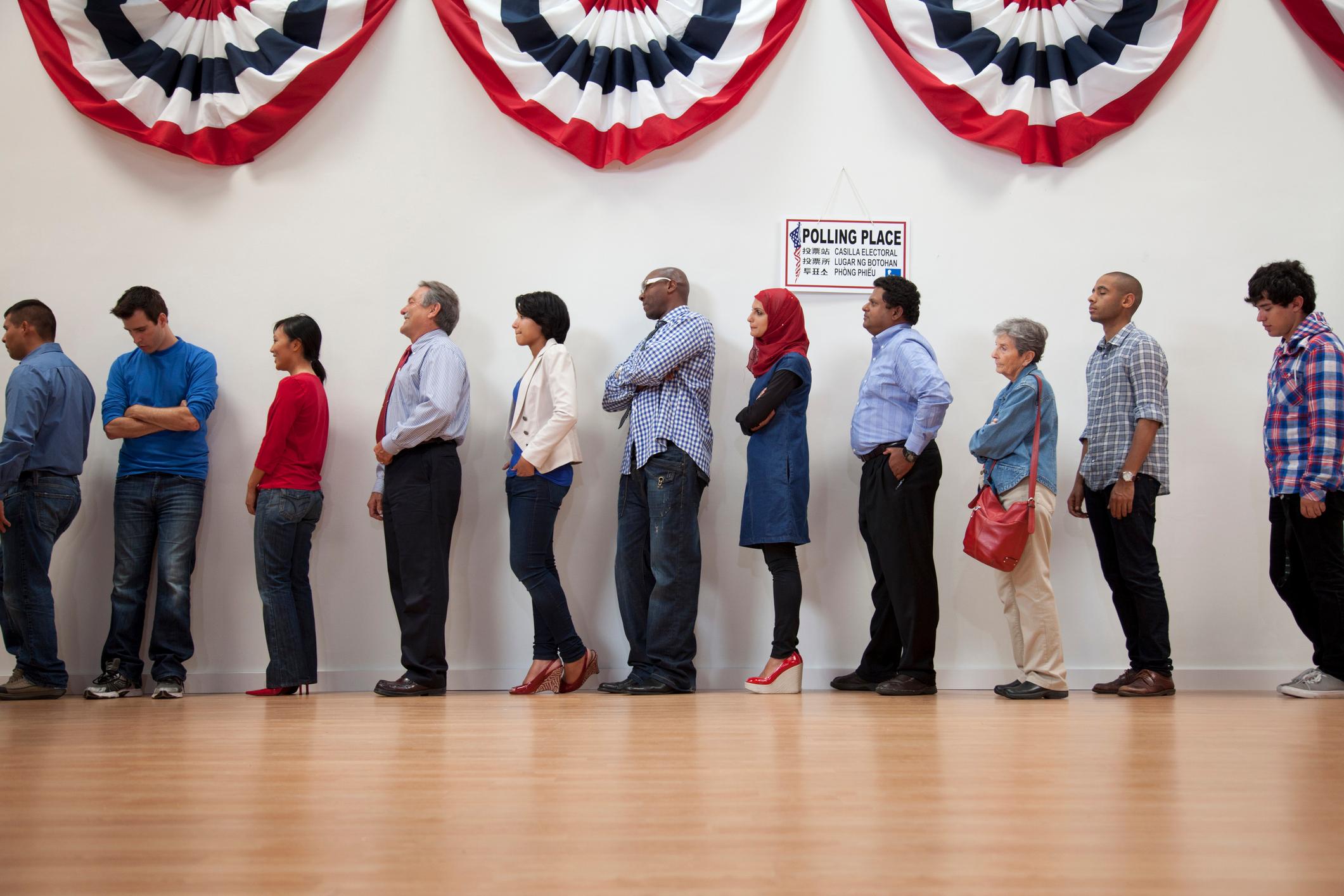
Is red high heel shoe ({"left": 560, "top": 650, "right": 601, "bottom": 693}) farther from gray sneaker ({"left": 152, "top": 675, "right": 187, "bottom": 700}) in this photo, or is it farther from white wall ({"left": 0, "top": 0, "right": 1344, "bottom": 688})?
gray sneaker ({"left": 152, "top": 675, "right": 187, "bottom": 700})

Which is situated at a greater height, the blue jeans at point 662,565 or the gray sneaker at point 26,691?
the blue jeans at point 662,565

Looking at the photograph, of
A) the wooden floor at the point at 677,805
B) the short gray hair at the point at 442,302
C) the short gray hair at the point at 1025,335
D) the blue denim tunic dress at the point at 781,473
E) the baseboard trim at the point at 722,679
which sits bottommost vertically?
the baseboard trim at the point at 722,679

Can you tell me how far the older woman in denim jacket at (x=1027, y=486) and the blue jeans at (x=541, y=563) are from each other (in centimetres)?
166

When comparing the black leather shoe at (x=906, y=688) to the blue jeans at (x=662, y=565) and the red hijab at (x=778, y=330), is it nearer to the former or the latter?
the blue jeans at (x=662, y=565)

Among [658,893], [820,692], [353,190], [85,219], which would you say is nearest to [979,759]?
[658,893]

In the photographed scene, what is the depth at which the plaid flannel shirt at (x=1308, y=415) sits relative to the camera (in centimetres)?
352

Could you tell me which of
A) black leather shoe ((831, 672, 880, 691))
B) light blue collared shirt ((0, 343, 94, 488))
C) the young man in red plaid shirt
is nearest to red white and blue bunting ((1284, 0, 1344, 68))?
the young man in red plaid shirt

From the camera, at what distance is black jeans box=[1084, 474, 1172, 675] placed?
374cm

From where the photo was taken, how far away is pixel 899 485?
373cm

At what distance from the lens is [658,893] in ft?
3.89

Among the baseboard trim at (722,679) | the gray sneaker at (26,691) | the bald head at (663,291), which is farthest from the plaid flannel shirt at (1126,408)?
the gray sneaker at (26,691)

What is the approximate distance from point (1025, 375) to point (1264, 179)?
183 centimetres

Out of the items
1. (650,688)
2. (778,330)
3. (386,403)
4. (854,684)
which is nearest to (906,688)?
(854,684)

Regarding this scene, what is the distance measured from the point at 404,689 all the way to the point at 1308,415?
359 centimetres
